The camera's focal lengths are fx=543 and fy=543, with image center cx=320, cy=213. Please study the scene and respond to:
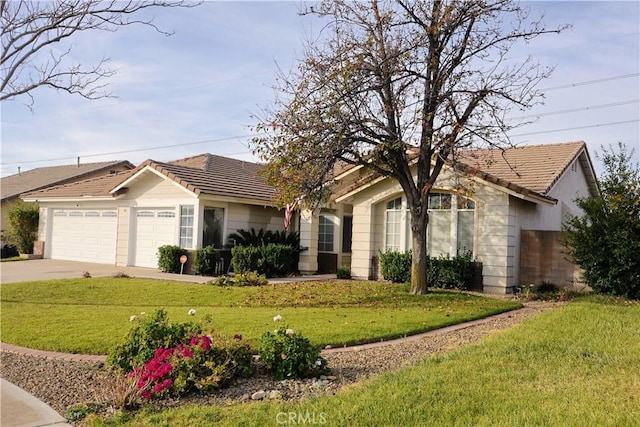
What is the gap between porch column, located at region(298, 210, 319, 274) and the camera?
2095 cm

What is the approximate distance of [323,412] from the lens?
502 cm

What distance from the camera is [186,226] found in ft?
66.5

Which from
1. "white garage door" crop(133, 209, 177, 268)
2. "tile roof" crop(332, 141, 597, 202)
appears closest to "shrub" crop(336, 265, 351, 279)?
"tile roof" crop(332, 141, 597, 202)

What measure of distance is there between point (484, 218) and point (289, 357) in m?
11.3

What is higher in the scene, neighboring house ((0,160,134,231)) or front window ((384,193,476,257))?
neighboring house ((0,160,134,231))

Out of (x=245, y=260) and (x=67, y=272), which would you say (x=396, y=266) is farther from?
(x=67, y=272)

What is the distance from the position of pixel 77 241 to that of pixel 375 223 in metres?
14.8

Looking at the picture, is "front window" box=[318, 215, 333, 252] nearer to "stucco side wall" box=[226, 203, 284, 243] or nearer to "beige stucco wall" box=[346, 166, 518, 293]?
"stucco side wall" box=[226, 203, 284, 243]

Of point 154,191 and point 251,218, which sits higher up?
point 154,191

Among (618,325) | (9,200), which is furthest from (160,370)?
(9,200)

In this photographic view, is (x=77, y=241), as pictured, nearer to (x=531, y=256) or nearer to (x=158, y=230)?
(x=158, y=230)

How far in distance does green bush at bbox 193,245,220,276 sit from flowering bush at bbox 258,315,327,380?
12744mm

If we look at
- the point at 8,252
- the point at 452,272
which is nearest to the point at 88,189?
the point at 8,252

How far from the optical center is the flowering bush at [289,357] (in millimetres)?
6512
